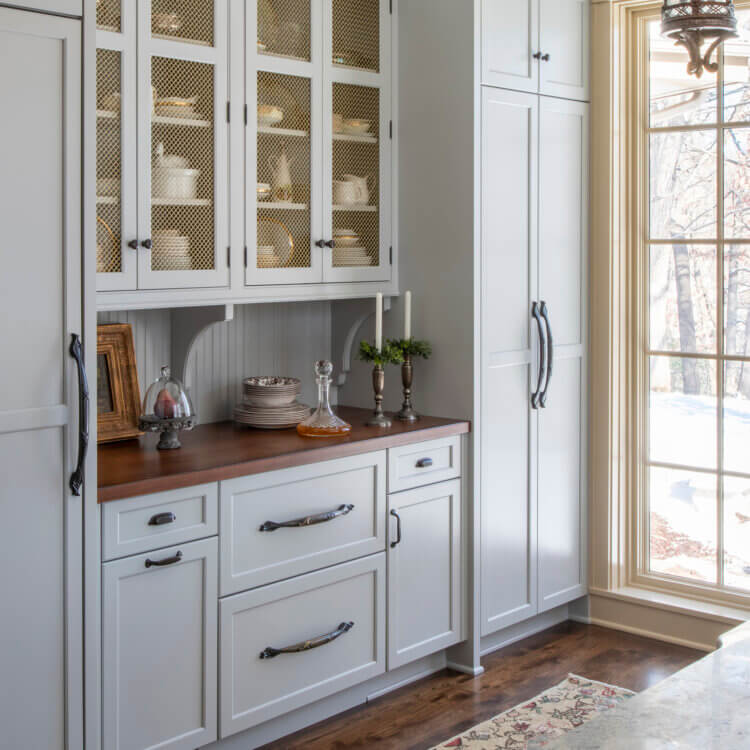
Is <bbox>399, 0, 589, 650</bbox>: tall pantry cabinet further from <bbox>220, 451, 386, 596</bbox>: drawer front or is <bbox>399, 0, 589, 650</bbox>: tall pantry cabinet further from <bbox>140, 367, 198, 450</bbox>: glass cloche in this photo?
<bbox>140, 367, 198, 450</bbox>: glass cloche

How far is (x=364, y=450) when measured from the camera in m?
3.17

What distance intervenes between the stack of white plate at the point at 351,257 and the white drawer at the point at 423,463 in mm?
666

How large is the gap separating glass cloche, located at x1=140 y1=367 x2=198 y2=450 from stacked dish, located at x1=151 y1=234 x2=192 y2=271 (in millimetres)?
308

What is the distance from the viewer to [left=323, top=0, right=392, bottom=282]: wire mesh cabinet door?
11.1 ft

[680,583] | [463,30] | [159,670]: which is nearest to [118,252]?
[159,670]

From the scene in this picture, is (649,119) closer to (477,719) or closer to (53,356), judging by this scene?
(477,719)

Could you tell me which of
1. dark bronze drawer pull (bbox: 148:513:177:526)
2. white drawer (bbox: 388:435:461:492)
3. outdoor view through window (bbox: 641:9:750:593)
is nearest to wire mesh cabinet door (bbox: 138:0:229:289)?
dark bronze drawer pull (bbox: 148:513:177:526)

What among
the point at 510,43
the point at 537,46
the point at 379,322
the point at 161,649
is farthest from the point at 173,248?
the point at 537,46

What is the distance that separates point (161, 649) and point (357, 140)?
5.92ft

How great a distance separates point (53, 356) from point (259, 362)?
1.33 meters

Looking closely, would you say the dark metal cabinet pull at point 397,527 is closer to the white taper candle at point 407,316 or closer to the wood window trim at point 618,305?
the white taper candle at point 407,316

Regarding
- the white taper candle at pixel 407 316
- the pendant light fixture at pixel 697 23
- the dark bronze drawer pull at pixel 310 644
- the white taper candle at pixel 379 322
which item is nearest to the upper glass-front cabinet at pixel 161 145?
the white taper candle at pixel 379 322

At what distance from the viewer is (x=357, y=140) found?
11.5 feet

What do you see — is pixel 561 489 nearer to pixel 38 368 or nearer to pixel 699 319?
pixel 699 319
